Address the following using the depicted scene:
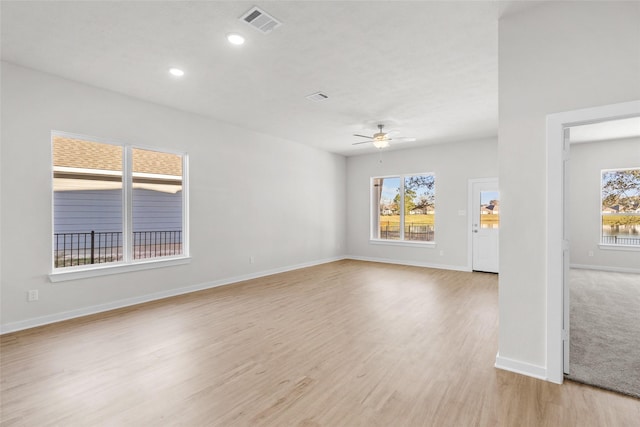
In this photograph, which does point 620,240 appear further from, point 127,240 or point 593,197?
point 127,240

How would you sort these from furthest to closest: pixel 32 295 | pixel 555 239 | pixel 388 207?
pixel 388 207, pixel 32 295, pixel 555 239

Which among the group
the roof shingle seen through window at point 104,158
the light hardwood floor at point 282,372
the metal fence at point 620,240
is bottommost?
the light hardwood floor at point 282,372

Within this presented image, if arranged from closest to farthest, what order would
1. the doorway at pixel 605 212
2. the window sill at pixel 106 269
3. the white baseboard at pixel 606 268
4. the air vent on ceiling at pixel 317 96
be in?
the window sill at pixel 106 269
the air vent on ceiling at pixel 317 96
the doorway at pixel 605 212
the white baseboard at pixel 606 268

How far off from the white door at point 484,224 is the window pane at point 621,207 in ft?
8.27

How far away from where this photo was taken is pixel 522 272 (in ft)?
8.02

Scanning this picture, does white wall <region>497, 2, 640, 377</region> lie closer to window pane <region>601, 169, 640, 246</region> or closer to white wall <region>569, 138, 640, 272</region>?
white wall <region>569, 138, 640, 272</region>

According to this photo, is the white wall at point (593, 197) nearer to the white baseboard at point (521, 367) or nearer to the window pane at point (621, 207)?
the window pane at point (621, 207)

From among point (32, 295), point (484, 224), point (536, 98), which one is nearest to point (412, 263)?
point (484, 224)

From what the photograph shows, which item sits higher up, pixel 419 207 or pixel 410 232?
pixel 419 207

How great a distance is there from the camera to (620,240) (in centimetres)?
666

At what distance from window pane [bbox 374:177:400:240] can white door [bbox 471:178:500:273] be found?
1.88 meters

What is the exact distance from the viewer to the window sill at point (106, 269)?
367cm

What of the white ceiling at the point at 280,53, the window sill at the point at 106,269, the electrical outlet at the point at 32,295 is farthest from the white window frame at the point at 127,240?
the white ceiling at the point at 280,53

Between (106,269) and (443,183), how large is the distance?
6.77 m
